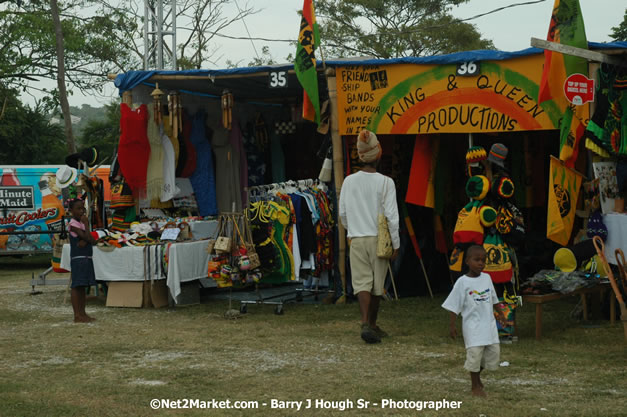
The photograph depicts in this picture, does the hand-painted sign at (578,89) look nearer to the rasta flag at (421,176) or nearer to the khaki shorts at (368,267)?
the khaki shorts at (368,267)

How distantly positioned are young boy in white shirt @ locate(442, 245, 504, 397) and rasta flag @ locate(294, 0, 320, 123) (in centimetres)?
455

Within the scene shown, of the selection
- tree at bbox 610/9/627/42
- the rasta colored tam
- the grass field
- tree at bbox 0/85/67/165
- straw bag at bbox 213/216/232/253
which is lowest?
the grass field

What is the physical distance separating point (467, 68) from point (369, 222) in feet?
8.68

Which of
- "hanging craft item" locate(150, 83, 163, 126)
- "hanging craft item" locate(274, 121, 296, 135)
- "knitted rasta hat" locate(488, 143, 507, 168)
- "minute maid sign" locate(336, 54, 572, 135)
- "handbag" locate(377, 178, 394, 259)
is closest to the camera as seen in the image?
"knitted rasta hat" locate(488, 143, 507, 168)

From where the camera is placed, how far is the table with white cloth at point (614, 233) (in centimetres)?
834

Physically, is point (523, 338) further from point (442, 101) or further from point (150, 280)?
point (150, 280)

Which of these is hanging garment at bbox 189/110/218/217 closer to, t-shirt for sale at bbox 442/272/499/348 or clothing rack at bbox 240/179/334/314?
clothing rack at bbox 240/179/334/314

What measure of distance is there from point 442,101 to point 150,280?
453 centimetres

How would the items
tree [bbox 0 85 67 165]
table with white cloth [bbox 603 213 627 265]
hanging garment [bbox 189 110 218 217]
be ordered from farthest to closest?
tree [bbox 0 85 67 165] → hanging garment [bbox 189 110 218 217] → table with white cloth [bbox 603 213 627 265]

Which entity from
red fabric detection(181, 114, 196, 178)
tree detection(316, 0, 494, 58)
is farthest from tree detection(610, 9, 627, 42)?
red fabric detection(181, 114, 196, 178)

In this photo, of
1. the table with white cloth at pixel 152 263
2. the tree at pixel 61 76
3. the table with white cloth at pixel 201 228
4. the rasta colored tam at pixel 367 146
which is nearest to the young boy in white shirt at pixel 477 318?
the rasta colored tam at pixel 367 146

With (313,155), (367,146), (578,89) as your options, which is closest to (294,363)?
(367,146)

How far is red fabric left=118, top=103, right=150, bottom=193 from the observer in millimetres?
11562

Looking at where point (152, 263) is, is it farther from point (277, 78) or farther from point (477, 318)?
point (477, 318)
